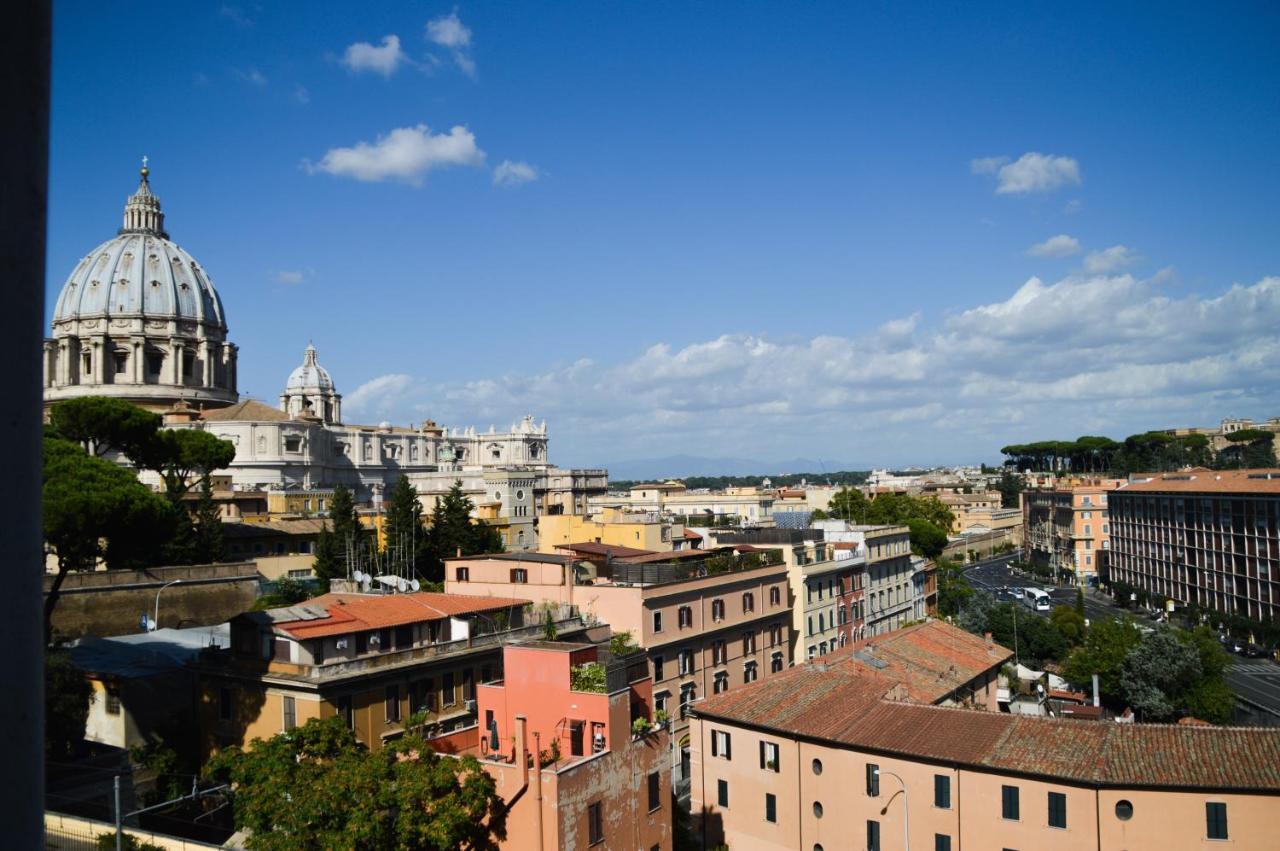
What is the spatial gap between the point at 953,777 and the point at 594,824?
817 centimetres

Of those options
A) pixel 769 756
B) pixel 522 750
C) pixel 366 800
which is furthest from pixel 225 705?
pixel 769 756

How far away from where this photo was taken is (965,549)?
120125 millimetres

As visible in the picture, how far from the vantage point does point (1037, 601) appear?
232 ft

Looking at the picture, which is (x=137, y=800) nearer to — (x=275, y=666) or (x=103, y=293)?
(x=275, y=666)

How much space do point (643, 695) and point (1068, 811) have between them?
9.16m

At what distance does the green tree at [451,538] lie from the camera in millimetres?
50719

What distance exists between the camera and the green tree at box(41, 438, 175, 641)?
30.3 meters

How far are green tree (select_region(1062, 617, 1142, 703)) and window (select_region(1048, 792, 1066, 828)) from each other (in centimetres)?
2113

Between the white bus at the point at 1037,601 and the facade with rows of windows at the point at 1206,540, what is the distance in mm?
7475

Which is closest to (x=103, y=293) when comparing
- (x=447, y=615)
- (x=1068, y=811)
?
(x=447, y=615)

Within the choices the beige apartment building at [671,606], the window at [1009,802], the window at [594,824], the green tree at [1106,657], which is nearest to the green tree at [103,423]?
the beige apartment building at [671,606]

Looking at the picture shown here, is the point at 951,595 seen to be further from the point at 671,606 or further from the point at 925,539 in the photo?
the point at 671,606

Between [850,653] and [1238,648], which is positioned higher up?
[850,653]

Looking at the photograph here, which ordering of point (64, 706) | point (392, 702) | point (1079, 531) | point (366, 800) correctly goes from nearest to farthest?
point (366, 800) < point (64, 706) < point (392, 702) < point (1079, 531)
